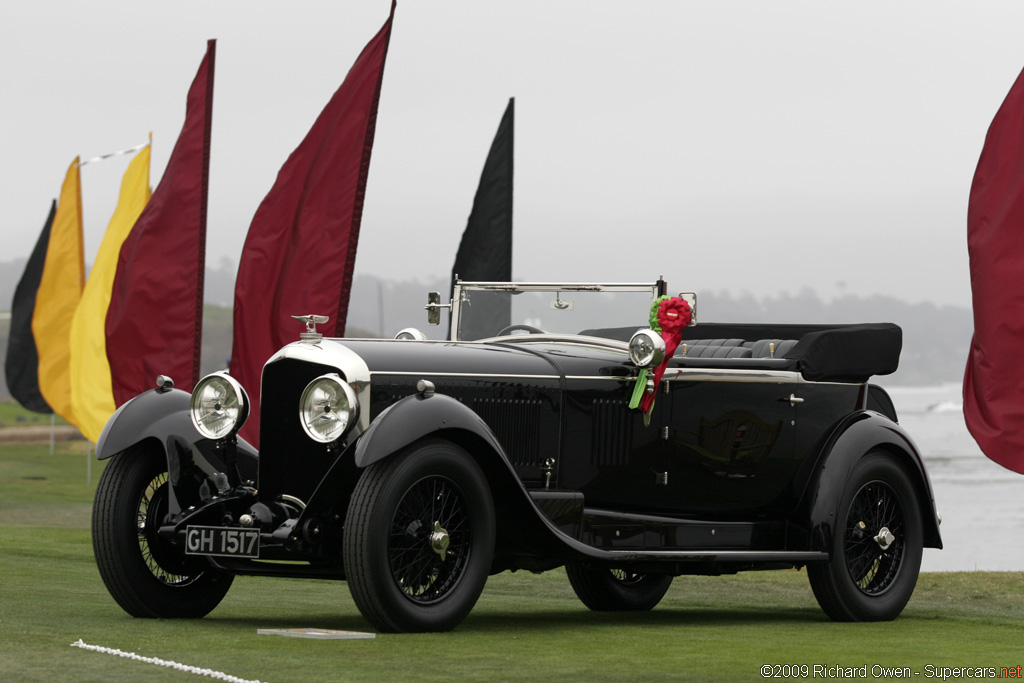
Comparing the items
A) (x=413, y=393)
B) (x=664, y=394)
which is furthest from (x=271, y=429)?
(x=664, y=394)

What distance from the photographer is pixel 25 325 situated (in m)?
36.8

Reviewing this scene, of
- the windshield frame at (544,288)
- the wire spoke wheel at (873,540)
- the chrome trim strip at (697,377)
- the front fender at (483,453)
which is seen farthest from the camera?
the windshield frame at (544,288)

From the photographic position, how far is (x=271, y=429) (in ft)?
27.3

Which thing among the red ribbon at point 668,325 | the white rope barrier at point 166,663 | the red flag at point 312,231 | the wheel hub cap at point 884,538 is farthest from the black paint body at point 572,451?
the red flag at point 312,231

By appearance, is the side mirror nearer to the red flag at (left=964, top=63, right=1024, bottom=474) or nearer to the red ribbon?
the red ribbon

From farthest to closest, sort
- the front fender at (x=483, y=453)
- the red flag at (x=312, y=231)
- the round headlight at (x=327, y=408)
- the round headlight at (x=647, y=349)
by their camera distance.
→ the red flag at (x=312, y=231)
the round headlight at (x=647, y=349)
the round headlight at (x=327, y=408)
the front fender at (x=483, y=453)

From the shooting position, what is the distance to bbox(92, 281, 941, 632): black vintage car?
771 cm

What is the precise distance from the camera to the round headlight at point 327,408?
7.90 m

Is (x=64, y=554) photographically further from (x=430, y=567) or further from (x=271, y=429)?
(x=430, y=567)

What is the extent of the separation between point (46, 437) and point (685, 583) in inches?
1401

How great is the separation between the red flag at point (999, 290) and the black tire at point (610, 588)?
7.64 ft

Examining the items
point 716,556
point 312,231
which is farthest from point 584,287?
point 312,231

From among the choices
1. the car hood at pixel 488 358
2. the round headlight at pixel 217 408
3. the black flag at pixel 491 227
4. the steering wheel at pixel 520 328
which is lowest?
the round headlight at pixel 217 408

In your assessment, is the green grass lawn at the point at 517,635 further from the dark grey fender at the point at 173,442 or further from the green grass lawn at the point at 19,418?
the green grass lawn at the point at 19,418
